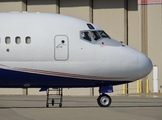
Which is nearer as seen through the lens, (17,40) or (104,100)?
(17,40)

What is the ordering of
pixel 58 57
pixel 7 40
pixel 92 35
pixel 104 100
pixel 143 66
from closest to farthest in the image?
pixel 58 57 → pixel 7 40 → pixel 143 66 → pixel 104 100 → pixel 92 35

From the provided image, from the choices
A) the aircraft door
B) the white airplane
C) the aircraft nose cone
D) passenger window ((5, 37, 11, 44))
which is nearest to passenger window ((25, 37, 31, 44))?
the white airplane

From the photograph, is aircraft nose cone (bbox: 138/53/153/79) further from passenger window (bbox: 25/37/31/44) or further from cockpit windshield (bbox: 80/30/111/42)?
passenger window (bbox: 25/37/31/44)

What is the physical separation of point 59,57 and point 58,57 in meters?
0.04

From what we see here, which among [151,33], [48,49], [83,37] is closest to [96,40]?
[83,37]

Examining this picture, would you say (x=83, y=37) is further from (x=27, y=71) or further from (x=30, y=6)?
(x=30, y=6)

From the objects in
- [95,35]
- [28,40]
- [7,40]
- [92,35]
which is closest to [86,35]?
[92,35]

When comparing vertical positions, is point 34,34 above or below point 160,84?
above

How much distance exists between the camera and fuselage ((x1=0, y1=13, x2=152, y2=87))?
855 inches

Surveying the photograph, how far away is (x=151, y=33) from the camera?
43.2 metres

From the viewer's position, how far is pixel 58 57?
21.8 metres

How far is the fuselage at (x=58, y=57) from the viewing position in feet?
71.3

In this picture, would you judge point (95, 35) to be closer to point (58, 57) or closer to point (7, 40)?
point (58, 57)

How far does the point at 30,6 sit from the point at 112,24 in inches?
255
